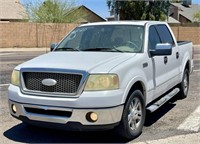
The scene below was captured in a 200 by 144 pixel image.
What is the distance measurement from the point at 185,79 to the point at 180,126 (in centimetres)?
247

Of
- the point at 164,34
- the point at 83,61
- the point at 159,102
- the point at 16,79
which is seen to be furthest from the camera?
the point at 164,34

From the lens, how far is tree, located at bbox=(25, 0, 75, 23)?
33500 millimetres

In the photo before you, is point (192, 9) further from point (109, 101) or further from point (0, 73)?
point (109, 101)

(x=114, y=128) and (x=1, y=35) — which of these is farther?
(x=1, y=35)

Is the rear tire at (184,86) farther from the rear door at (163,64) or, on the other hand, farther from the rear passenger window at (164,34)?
the rear passenger window at (164,34)

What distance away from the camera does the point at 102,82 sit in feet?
14.6

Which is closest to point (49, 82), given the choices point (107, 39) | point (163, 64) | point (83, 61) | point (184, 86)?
point (83, 61)

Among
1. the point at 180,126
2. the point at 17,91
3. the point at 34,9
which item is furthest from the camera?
the point at 34,9

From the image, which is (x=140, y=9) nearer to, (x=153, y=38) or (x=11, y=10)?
(x=11, y=10)

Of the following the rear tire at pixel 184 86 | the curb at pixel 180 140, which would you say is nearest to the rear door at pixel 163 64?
the rear tire at pixel 184 86

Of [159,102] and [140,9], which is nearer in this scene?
[159,102]

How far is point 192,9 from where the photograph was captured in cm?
7044

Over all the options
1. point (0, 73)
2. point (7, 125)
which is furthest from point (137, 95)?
point (0, 73)

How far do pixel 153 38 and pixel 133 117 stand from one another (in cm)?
176
